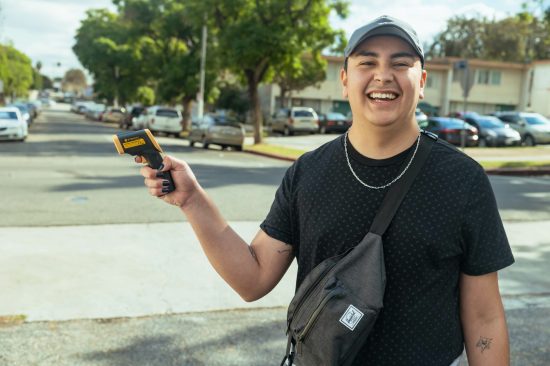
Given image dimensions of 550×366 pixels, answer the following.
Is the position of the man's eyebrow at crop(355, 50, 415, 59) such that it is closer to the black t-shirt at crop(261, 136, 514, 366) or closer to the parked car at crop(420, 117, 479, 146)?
the black t-shirt at crop(261, 136, 514, 366)

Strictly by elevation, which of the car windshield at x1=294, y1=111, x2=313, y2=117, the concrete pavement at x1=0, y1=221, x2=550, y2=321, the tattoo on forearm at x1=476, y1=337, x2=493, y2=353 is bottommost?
the car windshield at x1=294, y1=111, x2=313, y2=117

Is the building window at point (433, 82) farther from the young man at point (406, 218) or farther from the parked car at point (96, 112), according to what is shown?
the young man at point (406, 218)

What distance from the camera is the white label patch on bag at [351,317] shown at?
1.69 m

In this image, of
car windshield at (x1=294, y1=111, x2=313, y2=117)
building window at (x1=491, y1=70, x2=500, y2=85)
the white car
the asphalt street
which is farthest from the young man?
building window at (x1=491, y1=70, x2=500, y2=85)

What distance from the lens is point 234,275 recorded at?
6.89 feet

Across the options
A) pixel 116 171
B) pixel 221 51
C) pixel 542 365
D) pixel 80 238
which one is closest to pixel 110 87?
pixel 221 51

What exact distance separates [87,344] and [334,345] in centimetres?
299

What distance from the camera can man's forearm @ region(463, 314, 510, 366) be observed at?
188 cm

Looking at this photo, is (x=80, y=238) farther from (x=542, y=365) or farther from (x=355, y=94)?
(x=355, y=94)

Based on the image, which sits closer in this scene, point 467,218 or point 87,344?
point 467,218

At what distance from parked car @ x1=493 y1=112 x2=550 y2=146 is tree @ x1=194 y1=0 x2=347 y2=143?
1178 centimetres

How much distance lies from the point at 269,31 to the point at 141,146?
25.9m

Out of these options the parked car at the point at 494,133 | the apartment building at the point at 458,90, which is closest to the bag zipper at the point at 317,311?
the parked car at the point at 494,133

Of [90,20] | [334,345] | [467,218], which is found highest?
[90,20]
